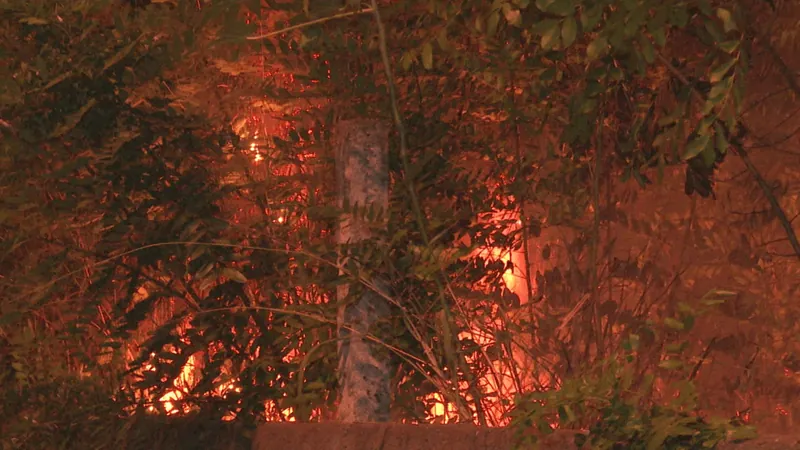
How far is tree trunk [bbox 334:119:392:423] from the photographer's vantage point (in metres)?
5.21

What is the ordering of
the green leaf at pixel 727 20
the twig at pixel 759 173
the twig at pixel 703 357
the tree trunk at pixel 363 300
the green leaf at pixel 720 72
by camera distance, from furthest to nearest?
the tree trunk at pixel 363 300 → the twig at pixel 703 357 → the twig at pixel 759 173 → the green leaf at pixel 720 72 → the green leaf at pixel 727 20

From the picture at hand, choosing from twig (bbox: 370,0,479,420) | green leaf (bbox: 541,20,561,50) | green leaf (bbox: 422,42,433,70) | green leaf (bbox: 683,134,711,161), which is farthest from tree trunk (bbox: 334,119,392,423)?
green leaf (bbox: 683,134,711,161)

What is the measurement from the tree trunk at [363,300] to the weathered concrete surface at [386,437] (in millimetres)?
232

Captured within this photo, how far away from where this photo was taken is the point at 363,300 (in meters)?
5.25

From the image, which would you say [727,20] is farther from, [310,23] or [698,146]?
[310,23]

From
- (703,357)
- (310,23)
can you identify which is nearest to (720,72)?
(703,357)

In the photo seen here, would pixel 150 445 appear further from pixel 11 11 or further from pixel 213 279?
pixel 11 11

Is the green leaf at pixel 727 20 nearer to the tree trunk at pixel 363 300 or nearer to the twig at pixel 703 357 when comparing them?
the twig at pixel 703 357

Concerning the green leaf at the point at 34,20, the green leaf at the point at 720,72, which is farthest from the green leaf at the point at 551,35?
the green leaf at the point at 34,20

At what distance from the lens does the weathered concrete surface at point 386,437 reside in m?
4.47

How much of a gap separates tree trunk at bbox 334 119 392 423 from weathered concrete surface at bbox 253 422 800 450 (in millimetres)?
232

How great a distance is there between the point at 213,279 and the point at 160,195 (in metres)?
0.42

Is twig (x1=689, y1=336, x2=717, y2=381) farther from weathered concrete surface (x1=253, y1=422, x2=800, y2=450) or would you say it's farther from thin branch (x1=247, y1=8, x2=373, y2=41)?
thin branch (x1=247, y1=8, x2=373, y2=41)

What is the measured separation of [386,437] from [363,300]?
0.66m
